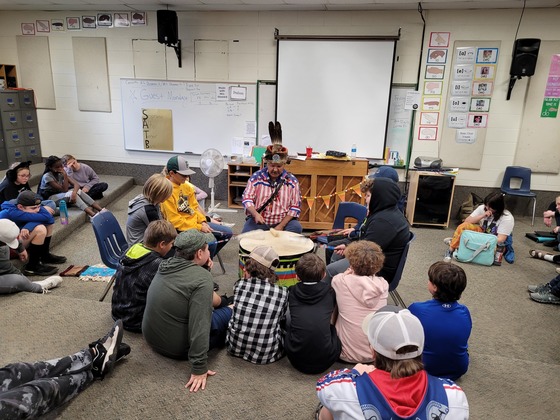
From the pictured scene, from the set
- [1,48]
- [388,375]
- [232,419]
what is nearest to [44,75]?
[1,48]

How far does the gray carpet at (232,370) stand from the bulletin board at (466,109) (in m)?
2.74

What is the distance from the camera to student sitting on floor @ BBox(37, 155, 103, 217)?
525cm

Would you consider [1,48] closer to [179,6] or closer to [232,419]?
[179,6]

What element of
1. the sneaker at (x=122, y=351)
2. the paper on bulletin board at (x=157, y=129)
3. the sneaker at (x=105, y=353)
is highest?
the paper on bulletin board at (x=157, y=129)

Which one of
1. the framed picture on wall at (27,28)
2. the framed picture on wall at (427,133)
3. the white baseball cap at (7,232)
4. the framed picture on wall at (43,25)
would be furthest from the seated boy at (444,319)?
the framed picture on wall at (27,28)

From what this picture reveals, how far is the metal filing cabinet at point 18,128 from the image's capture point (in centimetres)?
638

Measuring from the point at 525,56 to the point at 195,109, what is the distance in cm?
461

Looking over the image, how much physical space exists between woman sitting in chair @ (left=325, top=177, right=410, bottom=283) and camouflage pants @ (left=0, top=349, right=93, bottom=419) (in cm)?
162

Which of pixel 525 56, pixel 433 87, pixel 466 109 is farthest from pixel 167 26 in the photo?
pixel 525 56

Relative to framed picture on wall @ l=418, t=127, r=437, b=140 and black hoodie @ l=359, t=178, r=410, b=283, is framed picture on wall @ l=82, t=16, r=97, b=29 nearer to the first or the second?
framed picture on wall @ l=418, t=127, r=437, b=140

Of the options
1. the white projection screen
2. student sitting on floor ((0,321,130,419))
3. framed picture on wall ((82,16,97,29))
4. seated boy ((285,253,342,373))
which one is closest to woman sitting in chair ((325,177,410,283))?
seated boy ((285,253,342,373))

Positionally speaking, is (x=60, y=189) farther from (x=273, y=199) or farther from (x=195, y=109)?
(x=273, y=199)

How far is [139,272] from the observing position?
8.25 feet

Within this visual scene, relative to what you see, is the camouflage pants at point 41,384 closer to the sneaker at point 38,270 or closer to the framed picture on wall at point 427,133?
the sneaker at point 38,270
